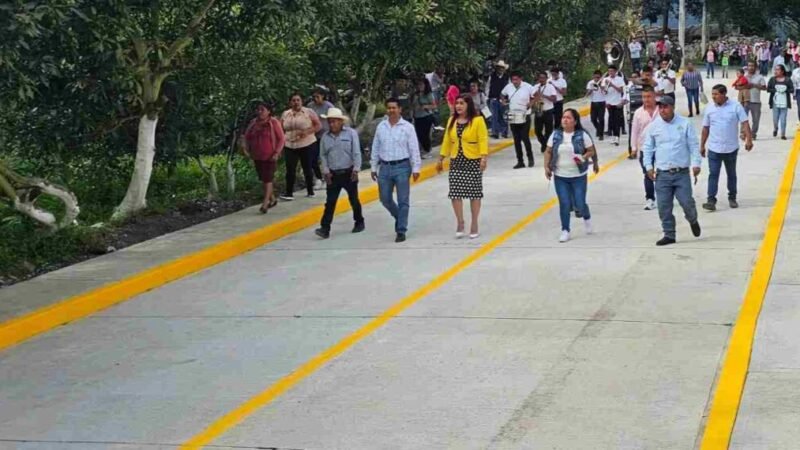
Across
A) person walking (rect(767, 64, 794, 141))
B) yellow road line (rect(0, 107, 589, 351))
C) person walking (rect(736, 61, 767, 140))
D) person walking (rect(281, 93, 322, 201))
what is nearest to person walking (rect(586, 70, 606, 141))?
person walking (rect(736, 61, 767, 140))

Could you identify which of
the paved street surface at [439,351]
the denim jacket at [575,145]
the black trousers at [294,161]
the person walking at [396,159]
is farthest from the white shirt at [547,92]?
the denim jacket at [575,145]

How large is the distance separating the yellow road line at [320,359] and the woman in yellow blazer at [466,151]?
64 centimetres

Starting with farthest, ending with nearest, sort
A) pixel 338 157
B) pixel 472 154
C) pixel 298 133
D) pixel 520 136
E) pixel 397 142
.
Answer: pixel 520 136, pixel 298 133, pixel 338 157, pixel 397 142, pixel 472 154

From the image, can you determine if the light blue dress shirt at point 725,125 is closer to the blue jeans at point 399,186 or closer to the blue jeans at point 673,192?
the blue jeans at point 673,192

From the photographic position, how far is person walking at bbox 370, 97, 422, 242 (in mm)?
14344

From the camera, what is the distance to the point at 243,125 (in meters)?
18.7

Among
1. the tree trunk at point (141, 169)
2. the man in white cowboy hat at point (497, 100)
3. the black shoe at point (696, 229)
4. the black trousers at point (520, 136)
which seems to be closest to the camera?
the black shoe at point (696, 229)

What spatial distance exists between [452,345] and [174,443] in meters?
2.67

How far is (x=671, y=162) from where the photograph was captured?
13.4 meters

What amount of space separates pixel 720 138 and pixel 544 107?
7.35m

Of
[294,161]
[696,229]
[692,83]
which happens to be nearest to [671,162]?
[696,229]

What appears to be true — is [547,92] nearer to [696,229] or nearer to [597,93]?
[597,93]

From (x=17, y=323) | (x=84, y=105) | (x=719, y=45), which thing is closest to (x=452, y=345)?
(x=17, y=323)

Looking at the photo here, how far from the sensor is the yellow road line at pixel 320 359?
751cm
